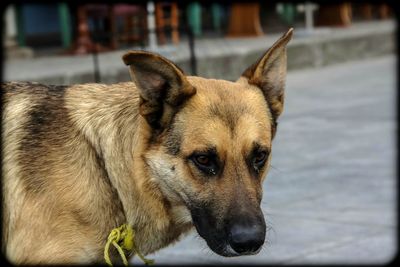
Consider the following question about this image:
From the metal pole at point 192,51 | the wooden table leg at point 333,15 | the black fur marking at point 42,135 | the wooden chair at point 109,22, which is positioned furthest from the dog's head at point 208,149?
the wooden table leg at point 333,15

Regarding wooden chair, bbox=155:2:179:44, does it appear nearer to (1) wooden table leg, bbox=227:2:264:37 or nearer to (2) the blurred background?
(2) the blurred background

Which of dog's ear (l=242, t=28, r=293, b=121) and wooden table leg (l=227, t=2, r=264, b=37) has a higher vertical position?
dog's ear (l=242, t=28, r=293, b=121)

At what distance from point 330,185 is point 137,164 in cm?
413

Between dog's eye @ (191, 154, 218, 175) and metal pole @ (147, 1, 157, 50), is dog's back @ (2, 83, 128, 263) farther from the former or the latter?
metal pole @ (147, 1, 157, 50)

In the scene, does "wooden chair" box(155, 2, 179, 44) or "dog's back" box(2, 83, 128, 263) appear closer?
"dog's back" box(2, 83, 128, 263)

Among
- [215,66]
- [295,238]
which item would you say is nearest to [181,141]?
[295,238]

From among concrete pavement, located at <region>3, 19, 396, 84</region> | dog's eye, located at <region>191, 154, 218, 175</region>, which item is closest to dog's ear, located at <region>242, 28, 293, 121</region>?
dog's eye, located at <region>191, 154, 218, 175</region>

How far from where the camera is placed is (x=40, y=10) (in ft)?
56.1

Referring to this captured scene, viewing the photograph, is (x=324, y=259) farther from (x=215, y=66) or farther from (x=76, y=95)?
(x=215, y=66)

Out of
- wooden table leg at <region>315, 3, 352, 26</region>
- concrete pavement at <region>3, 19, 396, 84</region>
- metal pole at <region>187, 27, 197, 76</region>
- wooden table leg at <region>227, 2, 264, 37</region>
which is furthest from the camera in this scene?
wooden table leg at <region>315, 3, 352, 26</region>

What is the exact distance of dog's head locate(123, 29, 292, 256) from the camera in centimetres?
399

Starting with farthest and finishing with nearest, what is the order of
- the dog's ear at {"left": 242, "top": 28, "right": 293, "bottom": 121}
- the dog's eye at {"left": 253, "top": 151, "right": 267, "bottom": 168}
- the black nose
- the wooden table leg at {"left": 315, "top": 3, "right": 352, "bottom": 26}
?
the wooden table leg at {"left": 315, "top": 3, "right": 352, "bottom": 26} < the dog's ear at {"left": 242, "top": 28, "right": 293, "bottom": 121} < the dog's eye at {"left": 253, "top": 151, "right": 267, "bottom": 168} < the black nose

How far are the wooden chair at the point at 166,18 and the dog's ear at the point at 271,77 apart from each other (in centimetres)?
941

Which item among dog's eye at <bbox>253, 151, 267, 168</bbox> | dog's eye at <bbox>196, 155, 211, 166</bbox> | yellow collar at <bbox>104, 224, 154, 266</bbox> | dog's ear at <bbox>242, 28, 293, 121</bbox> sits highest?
dog's ear at <bbox>242, 28, 293, 121</bbox>
